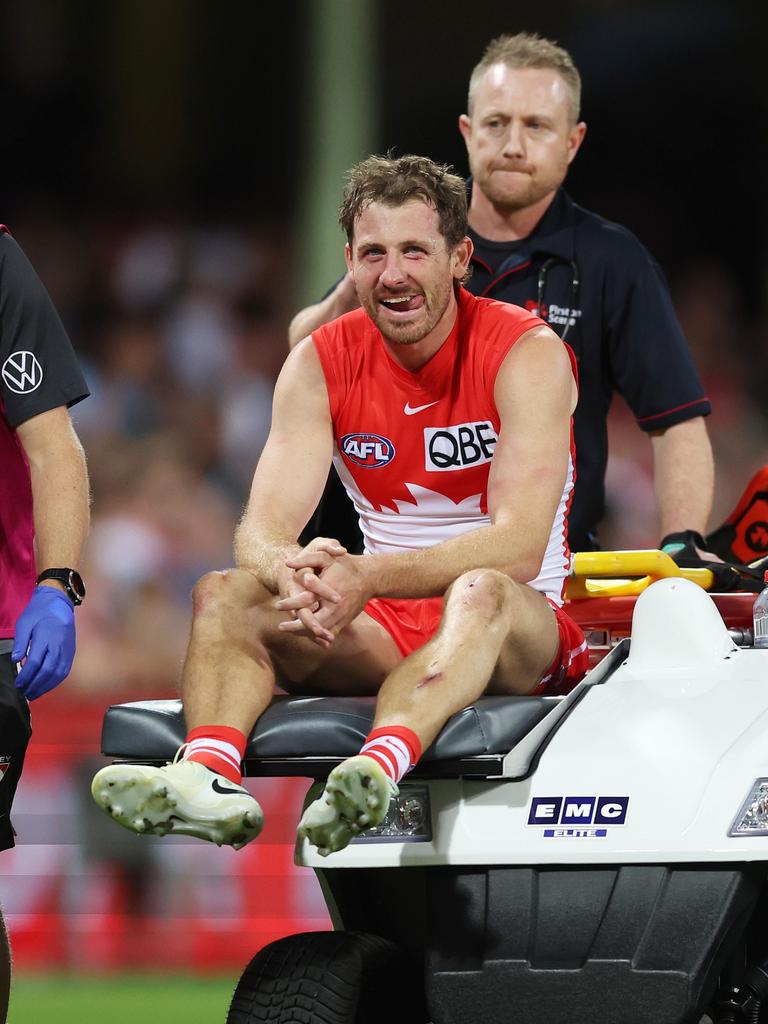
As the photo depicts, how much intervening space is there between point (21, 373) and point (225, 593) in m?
0.64

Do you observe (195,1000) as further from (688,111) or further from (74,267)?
(688,111)

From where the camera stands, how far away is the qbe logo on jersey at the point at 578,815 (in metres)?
2.88

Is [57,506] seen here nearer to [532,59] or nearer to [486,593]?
A: [486,593]

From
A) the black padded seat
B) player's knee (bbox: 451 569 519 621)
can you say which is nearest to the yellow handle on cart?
player's knee (bbox: 451 569 519 621)

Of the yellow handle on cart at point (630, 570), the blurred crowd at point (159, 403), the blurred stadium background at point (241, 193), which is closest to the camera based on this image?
the yellow handle on cart at point (630, 570)

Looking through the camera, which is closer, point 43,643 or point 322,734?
point 322,734

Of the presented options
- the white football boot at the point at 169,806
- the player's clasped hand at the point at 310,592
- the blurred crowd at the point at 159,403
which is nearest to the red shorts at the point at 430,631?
the player's clasped hand at the point at 310,592

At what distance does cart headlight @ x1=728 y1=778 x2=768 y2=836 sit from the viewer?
2826mm

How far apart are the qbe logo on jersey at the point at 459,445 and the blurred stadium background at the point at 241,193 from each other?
3.81m

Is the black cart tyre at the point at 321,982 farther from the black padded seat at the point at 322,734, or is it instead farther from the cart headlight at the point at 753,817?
the cart headlight at the point at 753,817

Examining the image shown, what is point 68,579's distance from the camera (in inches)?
134

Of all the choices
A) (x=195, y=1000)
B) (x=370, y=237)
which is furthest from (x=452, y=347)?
(x=195, y=1000)

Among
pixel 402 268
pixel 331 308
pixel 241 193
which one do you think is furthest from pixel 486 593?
pixel 241 193

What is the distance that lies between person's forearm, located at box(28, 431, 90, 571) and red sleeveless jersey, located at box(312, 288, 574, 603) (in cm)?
60
